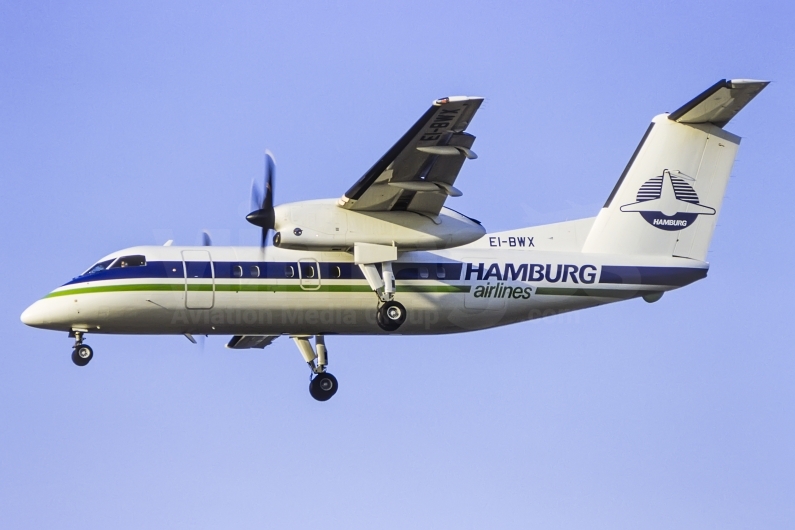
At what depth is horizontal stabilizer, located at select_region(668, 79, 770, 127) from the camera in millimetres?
17875

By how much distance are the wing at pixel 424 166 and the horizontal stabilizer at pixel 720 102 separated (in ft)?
15.4

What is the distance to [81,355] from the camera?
58.7 feet

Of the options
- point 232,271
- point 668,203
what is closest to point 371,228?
point 232,271

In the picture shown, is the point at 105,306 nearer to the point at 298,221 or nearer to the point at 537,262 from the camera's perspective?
the point at 298,221

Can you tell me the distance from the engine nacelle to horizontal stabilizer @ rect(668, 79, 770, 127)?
175 inches

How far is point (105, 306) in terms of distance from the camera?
17.6 metres

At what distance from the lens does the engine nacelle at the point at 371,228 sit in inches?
683

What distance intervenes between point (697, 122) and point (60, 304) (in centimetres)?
1098

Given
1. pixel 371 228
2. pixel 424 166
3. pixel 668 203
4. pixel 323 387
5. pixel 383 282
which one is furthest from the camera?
pixel 668 203

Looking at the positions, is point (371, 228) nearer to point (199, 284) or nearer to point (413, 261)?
point (413, 261)

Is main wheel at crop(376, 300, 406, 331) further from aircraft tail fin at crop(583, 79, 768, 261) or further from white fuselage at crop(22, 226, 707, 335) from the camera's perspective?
aircraft tail fin at crop(583, 79, 768, 261)

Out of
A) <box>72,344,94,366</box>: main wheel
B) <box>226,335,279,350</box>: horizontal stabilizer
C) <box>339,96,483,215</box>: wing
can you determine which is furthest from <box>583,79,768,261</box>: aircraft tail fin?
<box>72,344,94,366</box>: main wheel

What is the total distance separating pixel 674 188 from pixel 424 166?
5.27 meters

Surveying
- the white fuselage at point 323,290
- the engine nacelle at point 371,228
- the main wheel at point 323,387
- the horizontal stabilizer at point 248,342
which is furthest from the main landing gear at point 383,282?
the horizontal stabilizer at point 248,342
